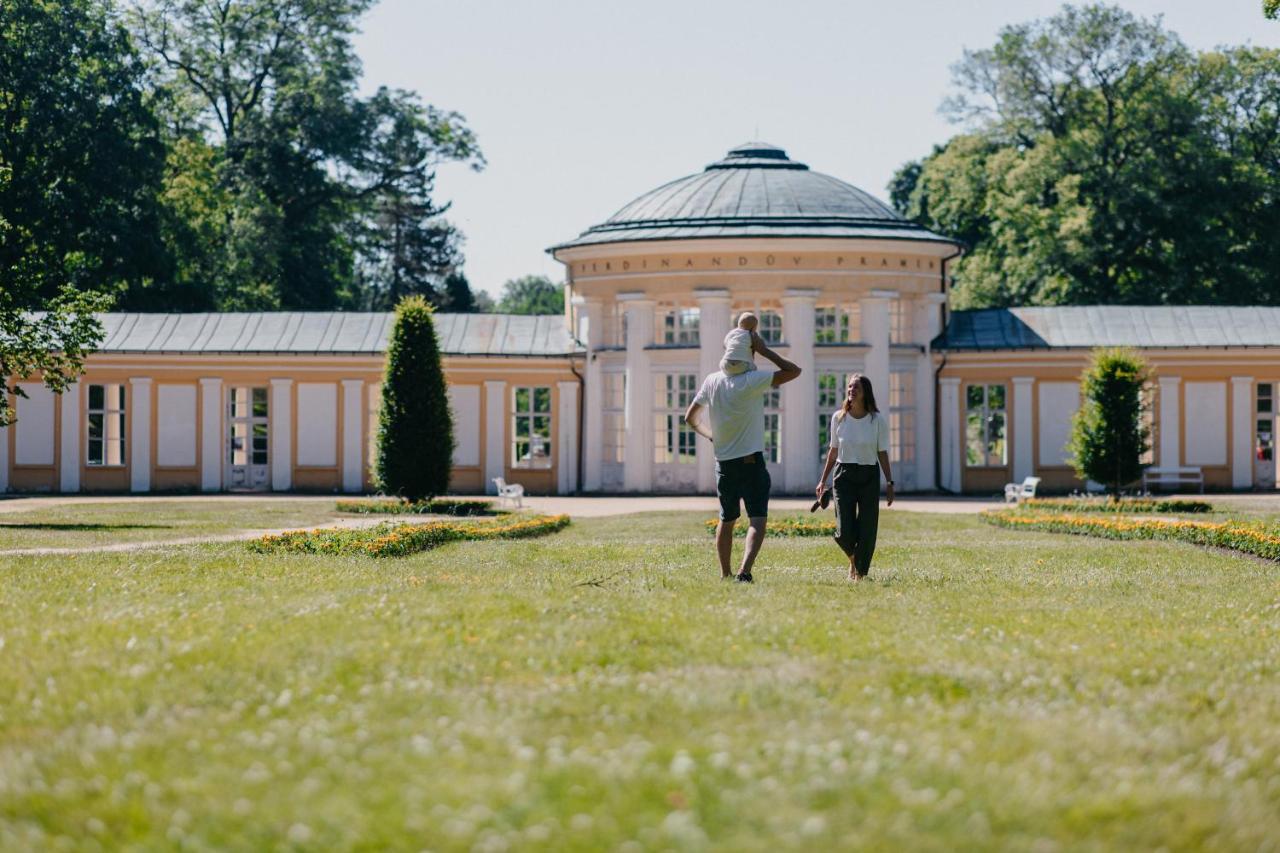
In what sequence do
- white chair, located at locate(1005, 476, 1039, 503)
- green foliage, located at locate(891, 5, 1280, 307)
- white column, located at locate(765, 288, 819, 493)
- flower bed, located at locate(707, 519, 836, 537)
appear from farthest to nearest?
green foliage, located at locate(891, 5, 1280, 307), white column, located at locate(765, 288, 819, 493), white chair, located at locate(1005, 476, 1039, 503), flower bed, located at locate(707, 519, 836, 537)

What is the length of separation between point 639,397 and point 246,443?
33.1 feet

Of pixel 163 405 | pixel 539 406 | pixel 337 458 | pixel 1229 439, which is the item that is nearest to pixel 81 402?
pixel 163 405

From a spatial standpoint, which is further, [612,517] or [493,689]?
[612,517]

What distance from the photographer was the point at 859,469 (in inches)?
550

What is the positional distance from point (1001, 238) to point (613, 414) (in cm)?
1891

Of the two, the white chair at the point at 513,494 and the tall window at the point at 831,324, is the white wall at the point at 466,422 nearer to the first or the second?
the white chair at the point at 513,494

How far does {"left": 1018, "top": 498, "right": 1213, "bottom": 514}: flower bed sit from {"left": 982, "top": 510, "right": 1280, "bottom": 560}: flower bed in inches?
61.7

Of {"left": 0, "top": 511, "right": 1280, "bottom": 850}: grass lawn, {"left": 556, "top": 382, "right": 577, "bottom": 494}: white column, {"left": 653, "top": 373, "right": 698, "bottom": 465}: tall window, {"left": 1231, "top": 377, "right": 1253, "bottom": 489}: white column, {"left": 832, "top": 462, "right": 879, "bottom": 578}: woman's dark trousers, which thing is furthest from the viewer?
{"left": 556, "top": 382, "right": 577, "bottom": 494}: white column

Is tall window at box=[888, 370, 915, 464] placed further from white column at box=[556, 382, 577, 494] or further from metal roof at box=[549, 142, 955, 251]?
white column at box=[556, 382, 577, 494]

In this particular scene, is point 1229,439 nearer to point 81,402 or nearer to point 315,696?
point 81,402

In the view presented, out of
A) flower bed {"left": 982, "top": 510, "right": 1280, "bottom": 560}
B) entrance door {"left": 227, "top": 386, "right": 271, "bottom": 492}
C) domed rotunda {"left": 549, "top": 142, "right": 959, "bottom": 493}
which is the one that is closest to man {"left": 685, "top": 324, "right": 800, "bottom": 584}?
flower bed {"left": 982, "top": 510, "right": 1280, "bottom": 560}

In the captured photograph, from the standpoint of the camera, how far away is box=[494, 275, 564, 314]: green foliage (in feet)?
398

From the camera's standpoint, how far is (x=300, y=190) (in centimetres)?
5591

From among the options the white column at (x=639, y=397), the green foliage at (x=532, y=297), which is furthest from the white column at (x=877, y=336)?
the green foliage at (x=532, y=297)
